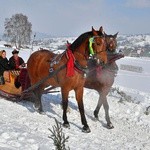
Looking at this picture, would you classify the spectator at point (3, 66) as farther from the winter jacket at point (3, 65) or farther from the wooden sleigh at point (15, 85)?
the wooden sleigh at point (15, 85)

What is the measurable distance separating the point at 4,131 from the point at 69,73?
2.09 m

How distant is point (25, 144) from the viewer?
20.0ft

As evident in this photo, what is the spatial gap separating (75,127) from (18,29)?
73.3 meters

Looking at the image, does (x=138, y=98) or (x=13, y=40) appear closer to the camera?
(x=138, y=98)

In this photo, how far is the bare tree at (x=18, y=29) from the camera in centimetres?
7862

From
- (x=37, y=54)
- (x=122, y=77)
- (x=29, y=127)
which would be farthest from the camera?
(x=122, y=77)

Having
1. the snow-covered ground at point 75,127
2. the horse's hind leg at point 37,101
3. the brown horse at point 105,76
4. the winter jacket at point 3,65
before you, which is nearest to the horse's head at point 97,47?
the brown horse at point 105,76

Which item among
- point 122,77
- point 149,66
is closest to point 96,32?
point 122,77

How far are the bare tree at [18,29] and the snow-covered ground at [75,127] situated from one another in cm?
6765

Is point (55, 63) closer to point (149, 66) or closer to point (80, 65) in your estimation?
point (80, 65)

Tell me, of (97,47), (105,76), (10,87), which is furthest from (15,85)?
(97,47)

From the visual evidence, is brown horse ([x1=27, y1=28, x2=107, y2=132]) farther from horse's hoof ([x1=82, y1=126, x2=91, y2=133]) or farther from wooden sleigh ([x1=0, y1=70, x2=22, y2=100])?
wooden sleigh ([x1=0, y1=70, x2=22, y2=100])

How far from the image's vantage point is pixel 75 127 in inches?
336

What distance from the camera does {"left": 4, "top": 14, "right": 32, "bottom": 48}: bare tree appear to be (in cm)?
7862
